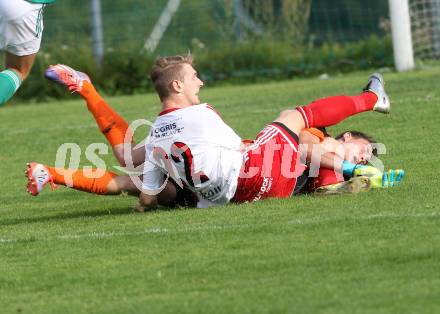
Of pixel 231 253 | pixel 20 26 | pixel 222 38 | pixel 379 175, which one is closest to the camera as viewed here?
pixel 231 253

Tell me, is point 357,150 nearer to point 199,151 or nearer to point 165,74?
point 199,151

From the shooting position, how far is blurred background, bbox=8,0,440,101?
1908 centimetres

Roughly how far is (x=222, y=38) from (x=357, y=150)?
12795 millimetres

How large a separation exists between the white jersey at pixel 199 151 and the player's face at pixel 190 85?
0.16 metres

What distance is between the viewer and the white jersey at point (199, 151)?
7.38 metres

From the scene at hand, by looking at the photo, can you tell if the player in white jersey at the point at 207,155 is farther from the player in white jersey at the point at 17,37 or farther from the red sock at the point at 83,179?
the player in white jersey at the point at 17,37

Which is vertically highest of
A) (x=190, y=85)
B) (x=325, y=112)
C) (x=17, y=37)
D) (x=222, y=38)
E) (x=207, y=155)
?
(x=17, y=37)

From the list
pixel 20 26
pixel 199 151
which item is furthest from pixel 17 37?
pixel 199 151

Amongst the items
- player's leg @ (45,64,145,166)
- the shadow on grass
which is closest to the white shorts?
player's leg @ (45,64,145,166)

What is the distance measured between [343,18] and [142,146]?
44.0 ft

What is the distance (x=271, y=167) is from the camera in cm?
748

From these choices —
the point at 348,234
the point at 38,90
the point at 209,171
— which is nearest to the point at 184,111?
the point at 209,171

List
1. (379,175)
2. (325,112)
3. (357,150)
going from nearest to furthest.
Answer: (379,175), (325,112), (357,150)

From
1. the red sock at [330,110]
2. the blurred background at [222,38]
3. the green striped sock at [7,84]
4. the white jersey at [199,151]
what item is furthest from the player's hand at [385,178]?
the blurred background at [222,38]
